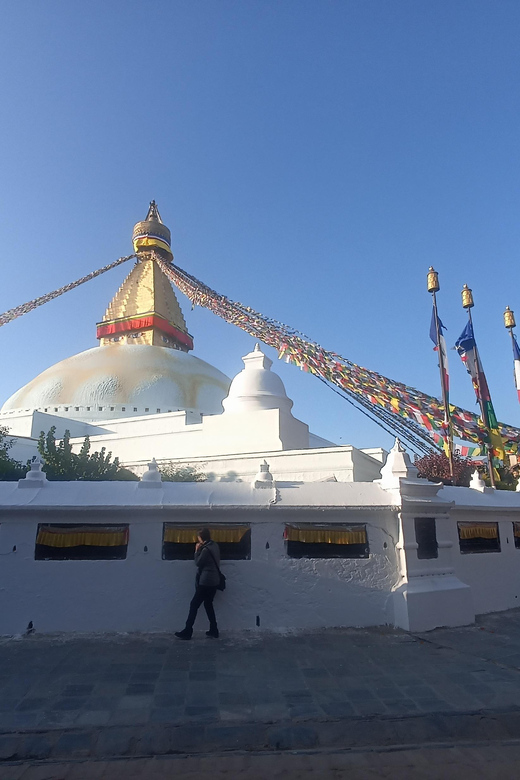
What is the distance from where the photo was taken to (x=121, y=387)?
23688 mm

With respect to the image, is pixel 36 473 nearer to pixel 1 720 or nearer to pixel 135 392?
pixel 1 720

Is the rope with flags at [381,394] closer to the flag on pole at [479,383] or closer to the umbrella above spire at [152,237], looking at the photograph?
the flag on pole at [479,383]

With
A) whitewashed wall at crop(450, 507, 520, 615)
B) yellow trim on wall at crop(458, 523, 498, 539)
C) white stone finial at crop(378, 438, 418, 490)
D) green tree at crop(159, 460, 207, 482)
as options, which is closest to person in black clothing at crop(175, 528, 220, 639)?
white stone finial at crop(378, 438, 418, 490)

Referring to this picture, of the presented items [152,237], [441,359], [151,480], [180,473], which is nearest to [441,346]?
[441,359]

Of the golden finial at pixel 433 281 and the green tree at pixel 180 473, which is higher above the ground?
the golden finial at pixel 433 281

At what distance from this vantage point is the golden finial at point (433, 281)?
47.3 feet

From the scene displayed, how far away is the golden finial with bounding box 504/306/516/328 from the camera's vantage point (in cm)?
1530

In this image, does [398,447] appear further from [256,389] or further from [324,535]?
[256,389]

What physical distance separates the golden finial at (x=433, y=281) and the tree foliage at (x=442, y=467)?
200 inches

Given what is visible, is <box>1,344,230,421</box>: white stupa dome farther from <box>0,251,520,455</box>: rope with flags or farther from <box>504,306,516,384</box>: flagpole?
<box>504,306,516,384</box>: flagpole

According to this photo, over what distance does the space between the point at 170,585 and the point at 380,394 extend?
10.6 m

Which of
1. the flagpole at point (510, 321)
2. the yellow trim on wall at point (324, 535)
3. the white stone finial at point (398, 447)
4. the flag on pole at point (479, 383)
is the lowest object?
the yellow trim on wall at point (324, 535)

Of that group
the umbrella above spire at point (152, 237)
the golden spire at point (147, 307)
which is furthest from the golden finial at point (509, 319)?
the umbrella above spire at point (152, 237)

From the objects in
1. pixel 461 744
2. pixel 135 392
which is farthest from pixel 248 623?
pixel 135 392
